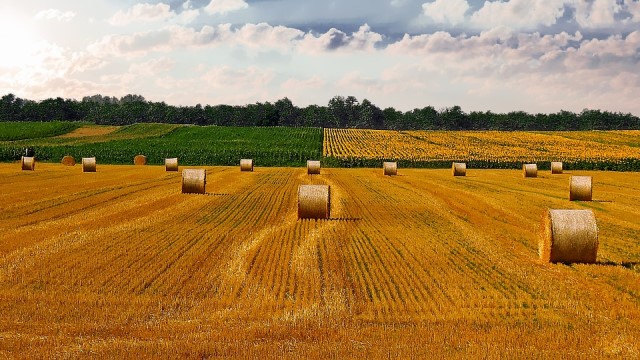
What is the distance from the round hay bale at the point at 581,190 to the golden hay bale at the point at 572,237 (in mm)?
16701

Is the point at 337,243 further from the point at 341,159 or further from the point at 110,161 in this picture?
the point at 110,161

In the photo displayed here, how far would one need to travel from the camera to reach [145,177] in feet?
151

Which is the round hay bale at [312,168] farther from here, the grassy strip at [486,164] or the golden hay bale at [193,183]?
the golden hay bale at [193,183]

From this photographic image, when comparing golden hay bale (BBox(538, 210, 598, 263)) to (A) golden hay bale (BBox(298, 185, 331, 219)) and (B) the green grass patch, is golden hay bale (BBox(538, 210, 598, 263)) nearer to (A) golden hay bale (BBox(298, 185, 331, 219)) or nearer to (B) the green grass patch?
(A) golden hay bale (BBox(298, 185, 331, 219))

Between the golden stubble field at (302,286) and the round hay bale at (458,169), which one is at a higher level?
the round hay bale at (458,169)

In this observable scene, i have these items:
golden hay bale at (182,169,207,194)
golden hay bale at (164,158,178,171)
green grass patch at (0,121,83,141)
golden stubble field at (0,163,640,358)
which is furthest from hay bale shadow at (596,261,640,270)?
green grass patch at (0,121,83,141)

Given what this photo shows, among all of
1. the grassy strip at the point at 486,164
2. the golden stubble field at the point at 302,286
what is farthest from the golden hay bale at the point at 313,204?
the grassy strip at the point at 486,164

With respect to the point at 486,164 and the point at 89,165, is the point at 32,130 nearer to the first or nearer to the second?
the point at 89,165

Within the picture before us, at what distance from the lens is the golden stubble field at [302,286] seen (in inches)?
375

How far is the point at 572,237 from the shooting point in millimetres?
15969

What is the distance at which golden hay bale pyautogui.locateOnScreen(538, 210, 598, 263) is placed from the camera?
15844mm

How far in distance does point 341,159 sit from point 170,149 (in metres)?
26.7

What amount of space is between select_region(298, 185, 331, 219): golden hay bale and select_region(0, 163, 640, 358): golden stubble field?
62 cm

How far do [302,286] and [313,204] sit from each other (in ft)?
32.9
